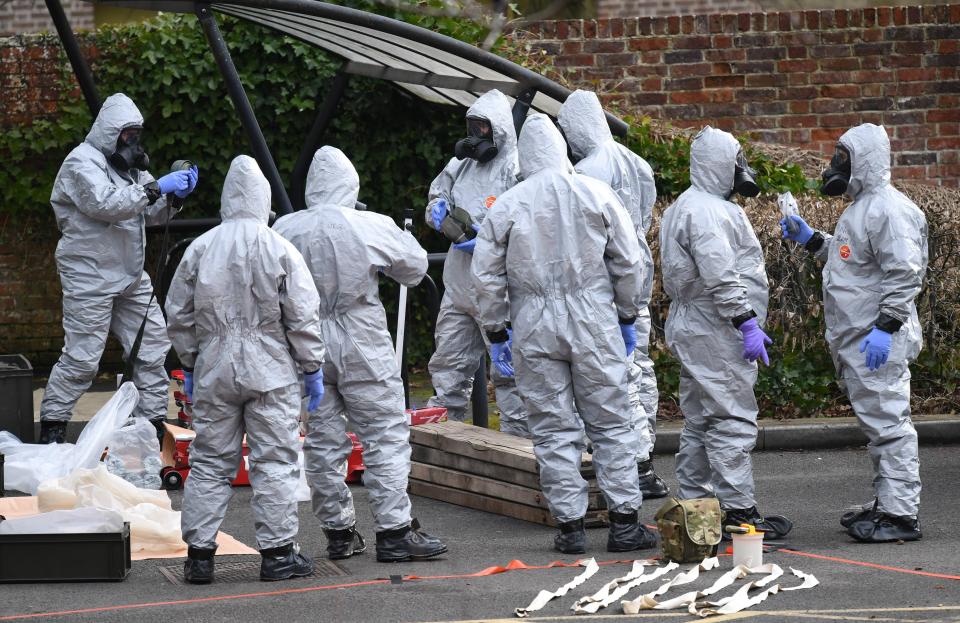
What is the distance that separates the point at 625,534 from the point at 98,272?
3801 millimetres

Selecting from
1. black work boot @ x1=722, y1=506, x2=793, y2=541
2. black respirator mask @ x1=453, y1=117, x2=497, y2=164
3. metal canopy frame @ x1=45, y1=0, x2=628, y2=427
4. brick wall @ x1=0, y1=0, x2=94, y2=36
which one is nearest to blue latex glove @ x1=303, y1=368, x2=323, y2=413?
black work boot @ x1=722, y1=506, x2=793, y2=541

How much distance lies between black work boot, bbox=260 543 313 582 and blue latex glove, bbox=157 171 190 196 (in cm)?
300

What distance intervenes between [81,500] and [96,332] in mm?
1946

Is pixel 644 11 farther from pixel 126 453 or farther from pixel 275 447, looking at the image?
pixel 275 447

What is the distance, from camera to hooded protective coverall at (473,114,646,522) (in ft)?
20.2

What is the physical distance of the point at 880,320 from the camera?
6.14 metres

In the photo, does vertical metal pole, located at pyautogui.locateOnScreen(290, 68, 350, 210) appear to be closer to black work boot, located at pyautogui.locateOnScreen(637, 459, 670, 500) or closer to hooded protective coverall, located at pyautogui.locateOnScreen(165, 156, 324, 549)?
black work boot, located at pyautogui.locateOnScreen(637, 459, 670, 500)

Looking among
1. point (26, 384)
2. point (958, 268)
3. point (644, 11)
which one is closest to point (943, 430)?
point (958, 268)

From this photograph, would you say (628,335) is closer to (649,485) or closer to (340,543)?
(649,485)

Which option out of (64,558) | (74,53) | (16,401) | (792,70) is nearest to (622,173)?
(64,558)

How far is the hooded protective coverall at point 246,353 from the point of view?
18.6 feet

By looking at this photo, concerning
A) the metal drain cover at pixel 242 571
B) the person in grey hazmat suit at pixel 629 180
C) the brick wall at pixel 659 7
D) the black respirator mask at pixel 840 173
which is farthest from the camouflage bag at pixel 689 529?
the brick wall at pixel 659 7

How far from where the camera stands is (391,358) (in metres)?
6.18

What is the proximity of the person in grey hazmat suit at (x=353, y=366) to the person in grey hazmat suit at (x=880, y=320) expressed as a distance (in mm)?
1917
